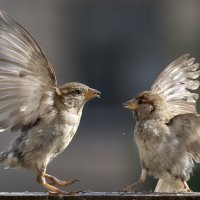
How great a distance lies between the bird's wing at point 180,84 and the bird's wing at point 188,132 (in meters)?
0.85

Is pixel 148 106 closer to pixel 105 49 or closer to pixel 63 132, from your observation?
pixel 63 132

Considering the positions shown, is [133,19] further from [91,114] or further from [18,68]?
[18,68]

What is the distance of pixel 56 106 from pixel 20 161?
0.52 meters

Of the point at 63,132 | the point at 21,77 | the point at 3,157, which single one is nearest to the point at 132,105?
the point at 63,132

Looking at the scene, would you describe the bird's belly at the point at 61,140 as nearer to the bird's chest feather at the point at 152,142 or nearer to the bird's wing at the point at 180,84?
the bird's chest feather at the point at 152,142

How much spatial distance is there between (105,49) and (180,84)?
66.1ft

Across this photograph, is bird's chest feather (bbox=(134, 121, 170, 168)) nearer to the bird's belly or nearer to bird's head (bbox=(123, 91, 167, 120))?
bird's head (bbox=(123, 91, 167, 120))

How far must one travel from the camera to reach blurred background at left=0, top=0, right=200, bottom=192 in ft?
90.9

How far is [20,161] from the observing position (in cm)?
860

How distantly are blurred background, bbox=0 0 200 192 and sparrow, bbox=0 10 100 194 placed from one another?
57.0 ft

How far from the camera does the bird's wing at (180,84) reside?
948 centimetres

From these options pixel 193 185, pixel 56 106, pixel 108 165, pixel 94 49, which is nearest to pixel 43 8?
pixel 94 49

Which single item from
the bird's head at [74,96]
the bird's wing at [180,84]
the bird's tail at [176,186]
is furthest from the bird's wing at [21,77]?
the bird's wing at [180,84]

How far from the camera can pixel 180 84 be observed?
955cm
